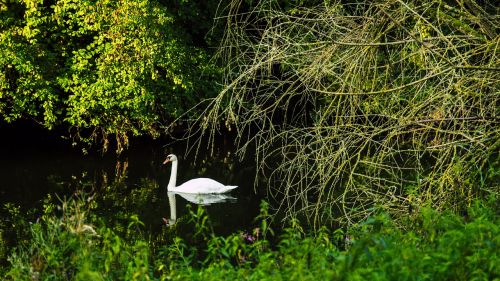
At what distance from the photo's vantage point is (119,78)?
16906 mm

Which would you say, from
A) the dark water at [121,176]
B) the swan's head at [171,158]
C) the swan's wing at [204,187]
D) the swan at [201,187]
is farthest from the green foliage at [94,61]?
the swan's wing at [204,187]

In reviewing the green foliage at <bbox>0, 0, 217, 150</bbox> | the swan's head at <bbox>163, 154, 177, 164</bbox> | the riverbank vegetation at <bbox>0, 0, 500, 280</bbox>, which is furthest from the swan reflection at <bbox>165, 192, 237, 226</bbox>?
the green foliage at <bbox>0, 0, 217, 150</bbox>

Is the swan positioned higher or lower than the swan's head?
lower

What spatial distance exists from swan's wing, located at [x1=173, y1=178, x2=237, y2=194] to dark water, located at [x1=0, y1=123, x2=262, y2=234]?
26cm

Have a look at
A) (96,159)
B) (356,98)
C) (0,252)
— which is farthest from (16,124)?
(356,98)

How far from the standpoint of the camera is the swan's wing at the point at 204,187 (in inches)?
589

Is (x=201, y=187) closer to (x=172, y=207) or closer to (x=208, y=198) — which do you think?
(x=208, y=198)

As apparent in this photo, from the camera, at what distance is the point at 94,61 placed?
58.9 ft

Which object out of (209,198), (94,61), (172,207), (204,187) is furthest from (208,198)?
(94,61)

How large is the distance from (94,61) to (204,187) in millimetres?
4488

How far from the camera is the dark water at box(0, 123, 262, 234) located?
13273 millimetres

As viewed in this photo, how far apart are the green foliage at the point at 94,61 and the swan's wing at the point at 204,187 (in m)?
A: 2.46

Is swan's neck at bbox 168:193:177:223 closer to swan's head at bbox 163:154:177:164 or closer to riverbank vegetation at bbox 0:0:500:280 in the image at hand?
riverbank vegetation at bbox 0:0:500:280

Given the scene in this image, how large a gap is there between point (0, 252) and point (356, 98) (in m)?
4.89
